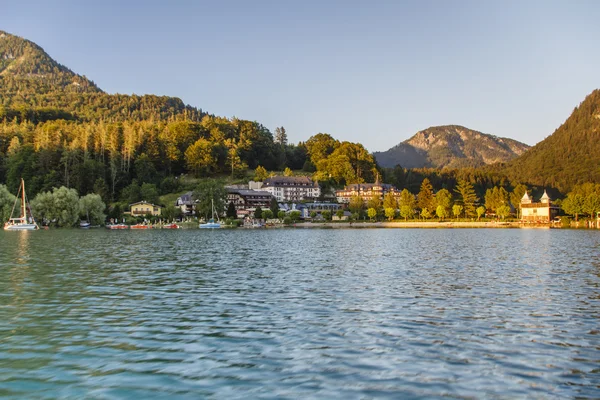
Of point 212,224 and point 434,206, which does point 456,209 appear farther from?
point 212,224

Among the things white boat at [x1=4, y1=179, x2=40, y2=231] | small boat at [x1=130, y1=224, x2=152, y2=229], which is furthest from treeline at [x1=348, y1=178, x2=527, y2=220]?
white boat at [x1=4, y1=179, x2=40, y2=231]

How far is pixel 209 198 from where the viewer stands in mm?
117438

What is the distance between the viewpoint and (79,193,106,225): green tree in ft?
347

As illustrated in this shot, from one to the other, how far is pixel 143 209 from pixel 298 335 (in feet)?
391

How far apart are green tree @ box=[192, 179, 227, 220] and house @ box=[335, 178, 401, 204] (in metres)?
50.8

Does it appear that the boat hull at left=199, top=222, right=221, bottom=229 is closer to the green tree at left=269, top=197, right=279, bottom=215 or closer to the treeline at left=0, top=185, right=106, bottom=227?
the treeline at left=0, top=185, right=106, bottom=227

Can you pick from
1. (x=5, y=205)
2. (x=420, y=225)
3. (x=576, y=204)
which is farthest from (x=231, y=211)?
(x=576, y=204)

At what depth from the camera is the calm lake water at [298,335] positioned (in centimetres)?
963

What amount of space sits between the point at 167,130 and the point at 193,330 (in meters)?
171

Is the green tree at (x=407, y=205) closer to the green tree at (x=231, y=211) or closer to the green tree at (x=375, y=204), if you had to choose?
the green tree at (x=375, y=204)

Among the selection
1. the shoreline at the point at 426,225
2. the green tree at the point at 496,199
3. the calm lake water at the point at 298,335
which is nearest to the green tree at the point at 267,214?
the shoreline at the point at 426,225

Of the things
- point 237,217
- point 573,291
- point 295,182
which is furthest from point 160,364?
point 295,182

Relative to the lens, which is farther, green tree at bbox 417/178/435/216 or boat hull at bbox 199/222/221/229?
green tree at bbox 417/178/435/216

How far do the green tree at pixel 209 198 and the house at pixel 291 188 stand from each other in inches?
1451
